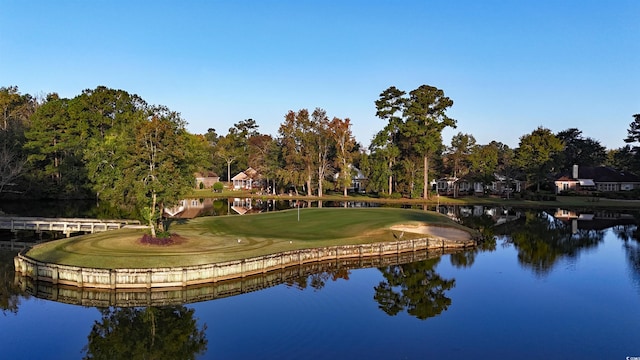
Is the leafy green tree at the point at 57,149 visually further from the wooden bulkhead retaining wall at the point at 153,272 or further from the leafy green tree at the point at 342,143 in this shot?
the wooden bulkhead retaining wall at the point at 153,272

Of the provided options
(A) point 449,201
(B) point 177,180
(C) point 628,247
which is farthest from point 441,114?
(B) point 177,180

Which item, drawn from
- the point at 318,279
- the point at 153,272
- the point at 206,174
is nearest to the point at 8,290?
the point at 153,272

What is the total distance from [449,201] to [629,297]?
66.5 m

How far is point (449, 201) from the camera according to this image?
96.2m

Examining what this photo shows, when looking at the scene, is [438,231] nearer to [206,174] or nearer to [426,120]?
[426,120]

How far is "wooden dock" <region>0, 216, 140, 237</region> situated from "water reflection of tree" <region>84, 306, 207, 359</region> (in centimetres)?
2460

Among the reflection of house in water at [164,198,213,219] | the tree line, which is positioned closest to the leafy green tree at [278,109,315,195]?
the tree line

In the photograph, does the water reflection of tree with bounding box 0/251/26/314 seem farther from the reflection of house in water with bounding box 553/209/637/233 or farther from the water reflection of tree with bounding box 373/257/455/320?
the reflection of house in water with bounding box 553/209/637/233

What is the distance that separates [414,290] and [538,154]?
9475cm

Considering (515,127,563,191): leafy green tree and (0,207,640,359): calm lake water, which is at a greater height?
(515,127,563,191): leafy green tree

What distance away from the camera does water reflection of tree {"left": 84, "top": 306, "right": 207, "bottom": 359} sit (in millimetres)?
21250

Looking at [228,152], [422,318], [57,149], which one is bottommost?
[422,318]

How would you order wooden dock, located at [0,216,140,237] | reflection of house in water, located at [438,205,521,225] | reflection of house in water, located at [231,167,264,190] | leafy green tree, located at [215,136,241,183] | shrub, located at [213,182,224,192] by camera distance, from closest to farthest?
wooden dock, located at [0,216,140,237]
reflection of house in water, located at [438,205,521,225]
shrub, located at [213,182,224,192]
reflection of house in water, located at [231,167,264,190]
leafy green tree, located at [215,136,241,183]

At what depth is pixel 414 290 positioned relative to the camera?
31.9 meters
